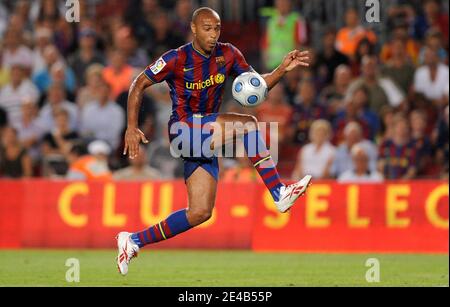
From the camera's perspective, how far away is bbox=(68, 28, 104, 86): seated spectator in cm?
1991

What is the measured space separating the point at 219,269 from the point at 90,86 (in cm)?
623

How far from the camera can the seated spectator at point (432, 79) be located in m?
18.4

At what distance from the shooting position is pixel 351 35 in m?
19.6

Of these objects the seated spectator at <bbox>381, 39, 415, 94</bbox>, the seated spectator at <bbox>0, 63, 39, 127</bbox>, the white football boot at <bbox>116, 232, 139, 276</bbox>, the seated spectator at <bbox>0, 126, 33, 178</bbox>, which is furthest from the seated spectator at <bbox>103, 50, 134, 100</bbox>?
the white football boot at <bbox>116, 232, 139, 276</bbox>

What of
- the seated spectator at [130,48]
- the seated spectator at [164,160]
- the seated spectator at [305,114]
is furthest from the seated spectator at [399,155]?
the seated spectator at [130,48]

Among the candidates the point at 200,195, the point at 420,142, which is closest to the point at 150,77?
the point at 200,195

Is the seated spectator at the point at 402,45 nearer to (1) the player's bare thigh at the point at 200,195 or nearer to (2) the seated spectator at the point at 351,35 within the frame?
(2) the seated spectator at the point at 351,35

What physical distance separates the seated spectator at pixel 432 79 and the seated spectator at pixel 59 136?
18.2 ft

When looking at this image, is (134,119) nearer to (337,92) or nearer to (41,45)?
(337,92)

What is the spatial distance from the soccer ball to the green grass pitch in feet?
6.49

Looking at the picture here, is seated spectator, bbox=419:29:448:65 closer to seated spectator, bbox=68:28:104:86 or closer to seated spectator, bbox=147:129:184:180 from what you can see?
seated spectator, bbox=147:129:184:180

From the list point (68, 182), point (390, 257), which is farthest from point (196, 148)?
point (68, 182)

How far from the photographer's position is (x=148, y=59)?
20094 millimetres
